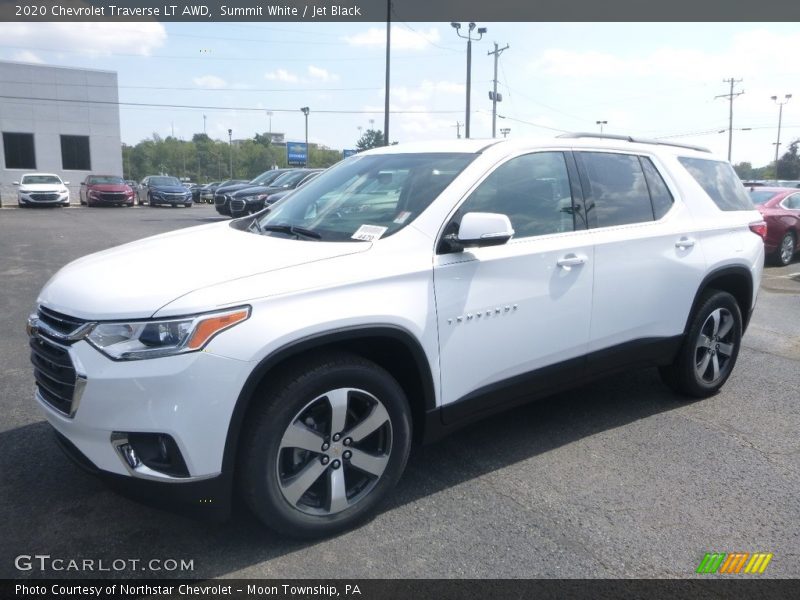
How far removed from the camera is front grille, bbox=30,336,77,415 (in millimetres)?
2688

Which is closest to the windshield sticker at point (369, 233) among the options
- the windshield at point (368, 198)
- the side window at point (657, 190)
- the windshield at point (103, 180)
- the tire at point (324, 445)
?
the windshield at point (368, 198)

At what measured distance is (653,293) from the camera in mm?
4242

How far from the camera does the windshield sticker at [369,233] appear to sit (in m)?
3.21

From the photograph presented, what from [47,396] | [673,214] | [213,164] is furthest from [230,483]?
[213,164]

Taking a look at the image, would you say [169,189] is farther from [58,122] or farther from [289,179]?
[58,122]

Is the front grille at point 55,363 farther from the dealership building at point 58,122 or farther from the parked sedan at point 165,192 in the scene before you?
the dealership building at point 58,122

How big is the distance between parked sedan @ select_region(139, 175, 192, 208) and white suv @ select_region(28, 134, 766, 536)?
90.6 feet

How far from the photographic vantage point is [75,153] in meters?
41.8

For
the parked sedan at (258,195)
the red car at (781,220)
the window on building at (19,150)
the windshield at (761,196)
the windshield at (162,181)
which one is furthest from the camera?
the window on building at (19,150)

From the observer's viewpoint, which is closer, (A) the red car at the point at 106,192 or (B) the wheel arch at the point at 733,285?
(B) the wheel arch at the point at 733,285

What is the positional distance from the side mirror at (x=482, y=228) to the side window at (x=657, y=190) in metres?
1.73

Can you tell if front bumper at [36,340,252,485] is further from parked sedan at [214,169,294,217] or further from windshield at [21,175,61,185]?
windshield at [21,175,61,185]

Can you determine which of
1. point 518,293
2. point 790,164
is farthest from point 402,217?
point 790,164

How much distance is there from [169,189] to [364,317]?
29.3 meters
